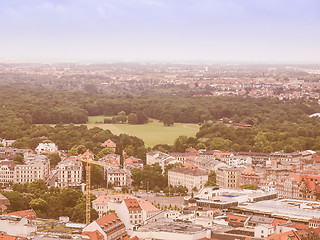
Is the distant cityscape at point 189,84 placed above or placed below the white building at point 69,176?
below

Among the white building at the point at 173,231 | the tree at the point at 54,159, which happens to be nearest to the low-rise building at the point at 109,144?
the tree at the point at 54,159

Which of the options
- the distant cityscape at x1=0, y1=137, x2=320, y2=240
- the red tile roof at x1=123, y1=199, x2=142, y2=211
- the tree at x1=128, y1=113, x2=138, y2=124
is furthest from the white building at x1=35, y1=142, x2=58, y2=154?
the tree at x1=128, y1=113, x2=138, y2=124

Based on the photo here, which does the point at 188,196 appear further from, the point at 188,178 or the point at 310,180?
the point at 310,180

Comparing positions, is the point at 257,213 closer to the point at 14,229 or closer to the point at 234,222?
the point at 234,222

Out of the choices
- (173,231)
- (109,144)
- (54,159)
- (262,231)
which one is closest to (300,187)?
(262,231)

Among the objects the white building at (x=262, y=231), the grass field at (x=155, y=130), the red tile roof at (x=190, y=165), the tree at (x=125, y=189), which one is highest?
the white building at (x=262, y=231)

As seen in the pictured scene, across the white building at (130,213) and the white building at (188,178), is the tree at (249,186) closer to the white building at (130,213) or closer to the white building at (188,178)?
the white building at (188,178)

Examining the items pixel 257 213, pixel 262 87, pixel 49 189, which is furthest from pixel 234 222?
pixel 262 87
